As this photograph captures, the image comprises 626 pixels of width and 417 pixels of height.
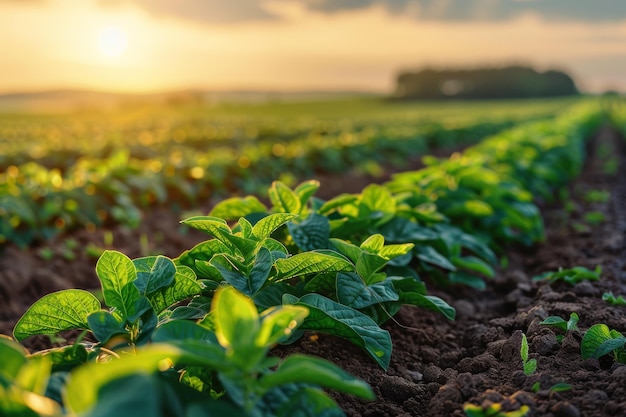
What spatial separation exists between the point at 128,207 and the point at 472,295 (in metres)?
3.85

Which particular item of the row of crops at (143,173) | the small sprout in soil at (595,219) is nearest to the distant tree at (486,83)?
the row of crops at (143,173)

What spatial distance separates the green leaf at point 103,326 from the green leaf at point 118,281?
66 millimetres

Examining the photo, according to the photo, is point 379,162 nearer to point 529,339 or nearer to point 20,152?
point 20,152

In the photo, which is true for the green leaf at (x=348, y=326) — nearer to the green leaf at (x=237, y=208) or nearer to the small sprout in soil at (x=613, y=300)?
the green leaf at (x=237, y=208)

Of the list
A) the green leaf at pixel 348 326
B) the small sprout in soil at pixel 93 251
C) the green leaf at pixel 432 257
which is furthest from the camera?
the small sprout in soil at pixel 93 251

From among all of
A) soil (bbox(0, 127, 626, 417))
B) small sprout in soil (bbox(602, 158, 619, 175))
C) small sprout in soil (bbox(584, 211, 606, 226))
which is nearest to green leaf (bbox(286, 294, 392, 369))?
soil (bbox(0, 127, 626, 417))

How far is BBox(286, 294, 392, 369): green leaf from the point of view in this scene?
6.06ft

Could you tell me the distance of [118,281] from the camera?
180cm

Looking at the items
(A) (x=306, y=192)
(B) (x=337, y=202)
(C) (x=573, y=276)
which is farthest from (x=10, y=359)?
(C) (x=573, y=276)

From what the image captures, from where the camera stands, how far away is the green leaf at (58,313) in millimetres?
1767

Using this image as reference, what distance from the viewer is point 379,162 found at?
12.3 m

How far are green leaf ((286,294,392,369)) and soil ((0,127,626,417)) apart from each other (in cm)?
21

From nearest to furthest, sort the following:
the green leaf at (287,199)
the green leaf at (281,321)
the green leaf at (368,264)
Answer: the green leaf at (281,321)
the green leaf at (368,264)
the green leaf at (287,199)

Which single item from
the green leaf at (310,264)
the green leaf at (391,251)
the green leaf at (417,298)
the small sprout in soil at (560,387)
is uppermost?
the green leaf at (310,264)
